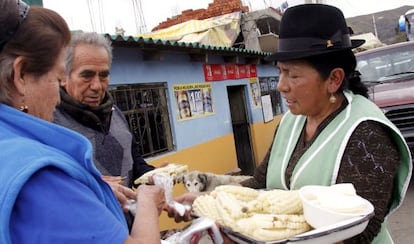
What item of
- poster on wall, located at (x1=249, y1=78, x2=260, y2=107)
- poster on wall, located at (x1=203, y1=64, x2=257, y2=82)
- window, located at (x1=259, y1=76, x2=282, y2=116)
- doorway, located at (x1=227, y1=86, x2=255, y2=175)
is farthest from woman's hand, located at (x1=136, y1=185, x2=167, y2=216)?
window, located at (x1=259, y1=76, x2=282, y2=116)

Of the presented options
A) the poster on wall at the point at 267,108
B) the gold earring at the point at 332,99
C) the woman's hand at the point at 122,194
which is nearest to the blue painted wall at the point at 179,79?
the poster on wall at the point at 267,108

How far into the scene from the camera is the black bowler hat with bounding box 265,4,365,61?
1623mm

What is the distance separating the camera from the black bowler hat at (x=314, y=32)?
162 centimetres

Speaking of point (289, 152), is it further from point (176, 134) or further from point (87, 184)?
point (176, 134)

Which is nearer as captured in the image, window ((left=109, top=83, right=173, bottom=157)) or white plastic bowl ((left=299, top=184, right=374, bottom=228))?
white plastic bowl ((left=299, top=184, right=374, bottom=228))

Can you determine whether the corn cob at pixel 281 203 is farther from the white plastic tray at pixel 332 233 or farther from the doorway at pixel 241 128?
the doorway at pixel 241 128

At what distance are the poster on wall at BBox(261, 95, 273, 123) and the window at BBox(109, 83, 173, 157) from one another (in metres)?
4.18

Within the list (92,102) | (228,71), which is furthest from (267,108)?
(92,102)

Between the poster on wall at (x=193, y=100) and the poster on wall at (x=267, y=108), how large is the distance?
2.64 meters

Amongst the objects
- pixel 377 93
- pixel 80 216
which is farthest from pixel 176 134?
pixel 80 216

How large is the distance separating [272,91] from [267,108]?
1164 mm

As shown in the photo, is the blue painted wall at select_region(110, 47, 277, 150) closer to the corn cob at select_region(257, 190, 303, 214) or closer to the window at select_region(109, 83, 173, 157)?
the window at select_region(109, 83, 173, 157)

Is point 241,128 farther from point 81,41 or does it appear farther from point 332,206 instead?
point 332,206

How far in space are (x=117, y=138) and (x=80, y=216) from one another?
152cm
